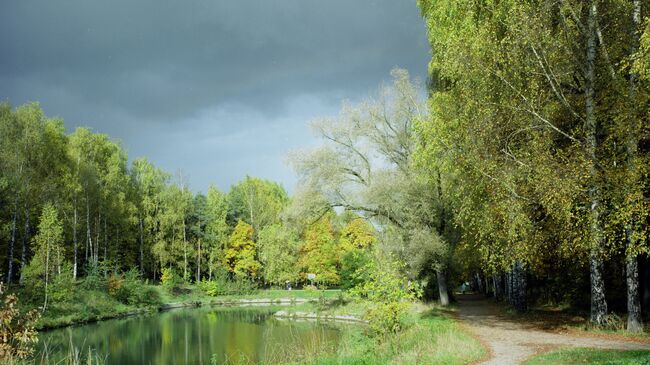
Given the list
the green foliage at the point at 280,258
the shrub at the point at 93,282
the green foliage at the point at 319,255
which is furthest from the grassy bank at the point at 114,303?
the green foliage at the point at 319,255

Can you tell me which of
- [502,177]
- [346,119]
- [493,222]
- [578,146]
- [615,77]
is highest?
[346,119]

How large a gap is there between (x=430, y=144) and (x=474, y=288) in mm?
52776

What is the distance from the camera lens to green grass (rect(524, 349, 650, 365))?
7.67 meters

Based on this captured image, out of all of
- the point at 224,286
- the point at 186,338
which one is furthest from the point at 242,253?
the point at 186,338

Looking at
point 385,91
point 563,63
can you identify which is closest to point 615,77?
point 563,63

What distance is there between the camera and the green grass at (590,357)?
7.67 metres

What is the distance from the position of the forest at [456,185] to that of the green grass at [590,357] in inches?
102

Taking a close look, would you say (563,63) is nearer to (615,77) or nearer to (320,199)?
(615,77)

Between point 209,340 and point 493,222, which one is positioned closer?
point 493,222

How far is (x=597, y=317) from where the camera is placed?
12.5 metres

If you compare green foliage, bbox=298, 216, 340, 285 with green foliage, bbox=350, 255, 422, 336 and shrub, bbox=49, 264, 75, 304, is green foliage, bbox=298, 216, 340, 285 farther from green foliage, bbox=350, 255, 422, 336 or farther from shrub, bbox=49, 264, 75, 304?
green foliage, bbox=350, 255, 422, 336

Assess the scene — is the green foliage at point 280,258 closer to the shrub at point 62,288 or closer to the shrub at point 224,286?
the shrub at point 224,286

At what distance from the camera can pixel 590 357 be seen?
842cm

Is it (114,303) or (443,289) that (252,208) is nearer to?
(114,303)
